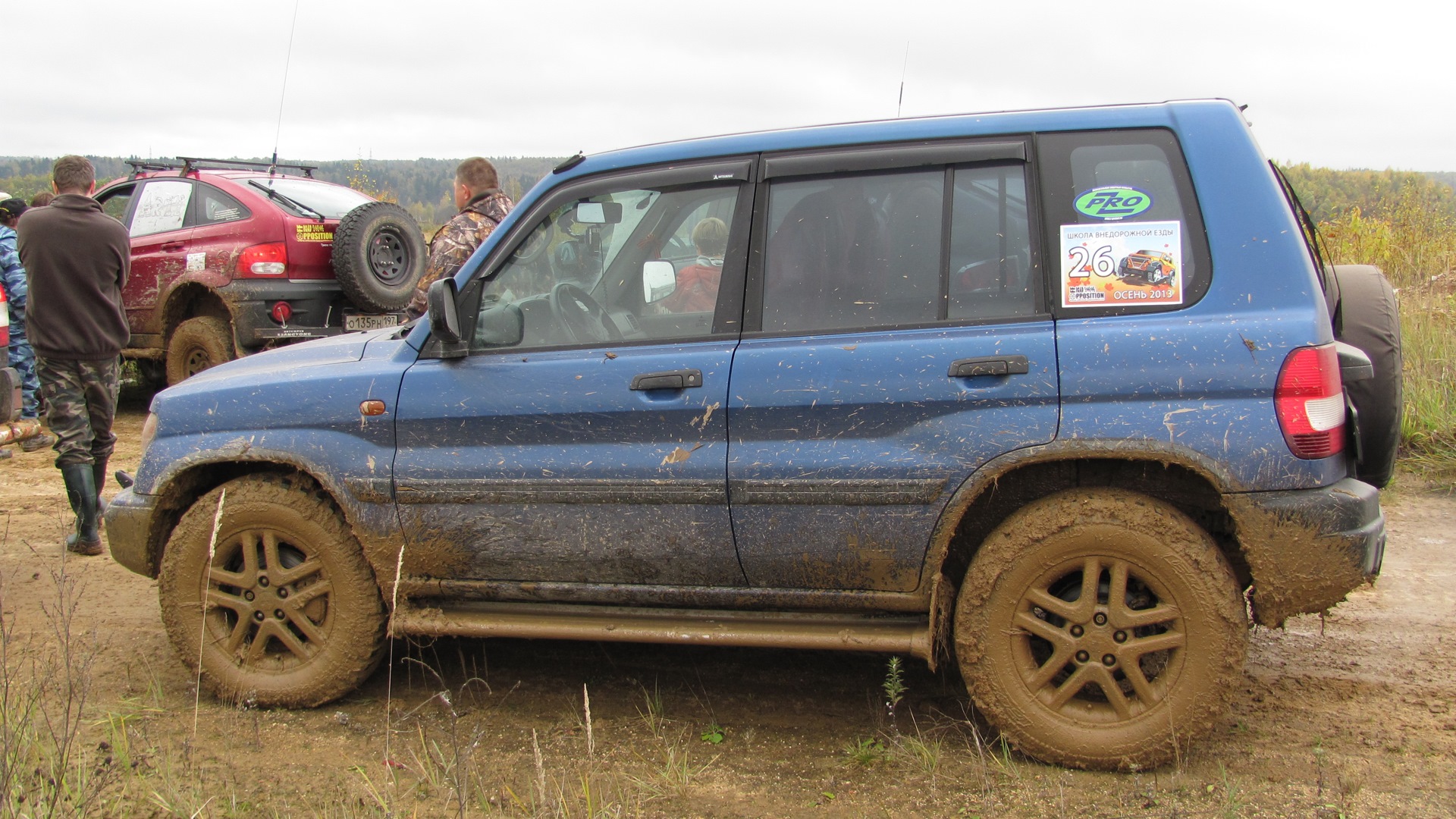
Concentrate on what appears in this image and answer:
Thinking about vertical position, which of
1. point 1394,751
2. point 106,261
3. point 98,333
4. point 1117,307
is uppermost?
point 1117,307

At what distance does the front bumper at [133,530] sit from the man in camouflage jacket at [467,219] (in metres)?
2.11

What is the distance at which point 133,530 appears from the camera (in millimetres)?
3969

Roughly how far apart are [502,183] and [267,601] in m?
13.3

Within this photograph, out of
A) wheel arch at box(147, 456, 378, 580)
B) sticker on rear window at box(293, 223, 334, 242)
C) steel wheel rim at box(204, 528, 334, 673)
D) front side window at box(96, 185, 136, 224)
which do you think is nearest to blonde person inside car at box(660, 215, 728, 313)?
wheel arch at box(147, 456, 378, 580)

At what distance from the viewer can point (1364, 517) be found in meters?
3.00

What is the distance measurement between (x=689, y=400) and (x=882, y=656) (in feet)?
5.06

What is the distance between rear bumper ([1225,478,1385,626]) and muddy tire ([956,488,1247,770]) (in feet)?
0.39

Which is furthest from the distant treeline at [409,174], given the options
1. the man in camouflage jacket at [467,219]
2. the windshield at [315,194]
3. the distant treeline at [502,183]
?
the man in camouflage jacket at [467,219]

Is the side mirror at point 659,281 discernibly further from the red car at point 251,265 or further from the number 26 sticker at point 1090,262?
the red car at point 251,265

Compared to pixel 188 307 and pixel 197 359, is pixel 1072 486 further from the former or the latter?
pixel 188 307

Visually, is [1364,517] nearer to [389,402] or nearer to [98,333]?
[389,402]

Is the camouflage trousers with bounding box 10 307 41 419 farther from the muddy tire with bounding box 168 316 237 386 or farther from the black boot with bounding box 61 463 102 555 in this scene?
the black boot with bounding box 61 463 102 555

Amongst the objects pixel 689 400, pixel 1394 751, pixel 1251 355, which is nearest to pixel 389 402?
pixel 689 400

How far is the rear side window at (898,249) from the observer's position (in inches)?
129
